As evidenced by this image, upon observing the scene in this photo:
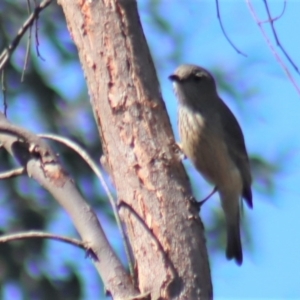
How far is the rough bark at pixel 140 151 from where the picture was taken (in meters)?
3.20

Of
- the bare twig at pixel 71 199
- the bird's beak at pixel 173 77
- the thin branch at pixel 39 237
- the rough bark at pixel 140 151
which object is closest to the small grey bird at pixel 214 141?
the bird's beak at pixel 173 77

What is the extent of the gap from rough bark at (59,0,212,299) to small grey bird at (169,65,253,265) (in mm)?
1253

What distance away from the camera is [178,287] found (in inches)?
124

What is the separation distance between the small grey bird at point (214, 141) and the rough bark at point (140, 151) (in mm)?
1253

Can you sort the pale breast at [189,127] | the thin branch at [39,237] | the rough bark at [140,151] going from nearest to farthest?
1. the thin branch at [39,237]
2. the rough bark at [140,151]
3. the pale breast at [189,127]

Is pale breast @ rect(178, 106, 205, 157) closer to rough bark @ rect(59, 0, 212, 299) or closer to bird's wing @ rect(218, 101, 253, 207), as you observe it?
bird's wing @ rect(218, 101, 253, 207)

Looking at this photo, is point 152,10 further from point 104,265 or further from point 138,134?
point 104,265

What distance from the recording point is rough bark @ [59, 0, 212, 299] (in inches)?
126

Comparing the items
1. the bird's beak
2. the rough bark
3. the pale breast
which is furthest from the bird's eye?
the rough bark

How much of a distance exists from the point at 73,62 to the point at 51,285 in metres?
1.52

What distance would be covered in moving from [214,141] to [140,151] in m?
1.57

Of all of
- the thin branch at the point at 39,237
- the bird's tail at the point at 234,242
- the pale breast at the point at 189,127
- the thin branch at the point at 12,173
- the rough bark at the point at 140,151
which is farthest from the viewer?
the bird's tail at the point at 234,242

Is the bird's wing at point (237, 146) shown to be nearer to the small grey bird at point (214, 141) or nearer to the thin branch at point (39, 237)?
the small grey bird at point (214, 141)

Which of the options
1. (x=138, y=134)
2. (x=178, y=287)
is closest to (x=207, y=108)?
(x=138, y=134)
